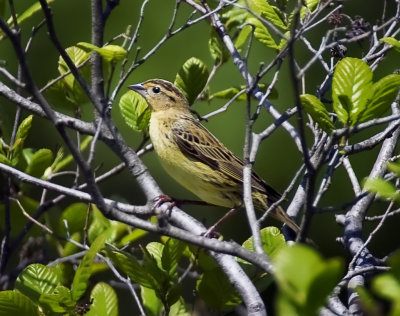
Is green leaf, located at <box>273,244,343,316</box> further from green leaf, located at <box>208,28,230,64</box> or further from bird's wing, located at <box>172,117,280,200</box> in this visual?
bird's wing, located at <box>172,117,280,200</box>

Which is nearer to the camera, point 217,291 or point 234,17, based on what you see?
point 217,291

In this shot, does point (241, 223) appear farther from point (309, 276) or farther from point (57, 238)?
point (309, 276)

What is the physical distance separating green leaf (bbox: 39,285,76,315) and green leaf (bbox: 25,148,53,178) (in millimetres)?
1233

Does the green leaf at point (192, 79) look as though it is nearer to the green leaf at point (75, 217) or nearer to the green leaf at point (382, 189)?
the green leaf at point (75, 217)

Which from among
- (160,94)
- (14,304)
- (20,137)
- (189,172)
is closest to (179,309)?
(14,304)

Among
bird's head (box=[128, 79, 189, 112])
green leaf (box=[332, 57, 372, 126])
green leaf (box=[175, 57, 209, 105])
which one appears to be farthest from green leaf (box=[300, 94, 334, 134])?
bird's head (box=[128, 79, 189, 112])

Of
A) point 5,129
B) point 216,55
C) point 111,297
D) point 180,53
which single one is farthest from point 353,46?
point 111,297

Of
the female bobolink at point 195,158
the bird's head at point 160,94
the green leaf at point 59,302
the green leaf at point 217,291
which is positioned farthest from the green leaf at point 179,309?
the bird's head at point 160,94

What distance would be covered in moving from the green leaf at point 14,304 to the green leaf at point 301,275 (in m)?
1.61

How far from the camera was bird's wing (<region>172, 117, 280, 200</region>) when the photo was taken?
5176 millimetres

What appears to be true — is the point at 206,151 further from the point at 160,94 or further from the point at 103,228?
the point at 103,228

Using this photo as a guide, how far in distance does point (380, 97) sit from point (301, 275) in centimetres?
154

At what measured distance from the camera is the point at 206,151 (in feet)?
17.4

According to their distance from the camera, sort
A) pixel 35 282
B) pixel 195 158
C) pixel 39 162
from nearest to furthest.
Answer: pixel 35 282 < pixel 39 162 < pixel 195 158
